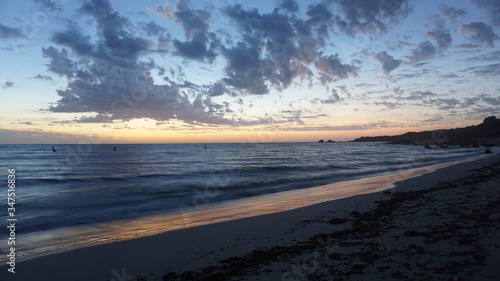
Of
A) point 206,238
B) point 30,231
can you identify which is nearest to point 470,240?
point 206,238

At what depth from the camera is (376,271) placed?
483cm

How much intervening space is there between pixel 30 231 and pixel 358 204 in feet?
42.3

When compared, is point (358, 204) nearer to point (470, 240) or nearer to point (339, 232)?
point (339, 232)

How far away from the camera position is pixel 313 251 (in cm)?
609

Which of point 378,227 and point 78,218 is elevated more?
point 378,227

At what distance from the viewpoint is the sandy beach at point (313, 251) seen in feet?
16.3

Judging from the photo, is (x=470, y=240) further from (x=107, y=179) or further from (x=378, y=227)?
(x=107, y=179)

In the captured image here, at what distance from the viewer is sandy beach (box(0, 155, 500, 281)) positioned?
498cm

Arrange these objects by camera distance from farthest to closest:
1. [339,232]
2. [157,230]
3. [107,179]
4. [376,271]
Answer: [107,179]
[157,230]
[339,232]
[376,271]

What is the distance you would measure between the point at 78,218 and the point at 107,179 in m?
15.0

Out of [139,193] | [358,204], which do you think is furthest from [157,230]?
[139,193]

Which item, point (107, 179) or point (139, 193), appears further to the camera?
point (107, 179)

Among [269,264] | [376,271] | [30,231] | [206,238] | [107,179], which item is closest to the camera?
[376,271]

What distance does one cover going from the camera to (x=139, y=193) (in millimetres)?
19125
